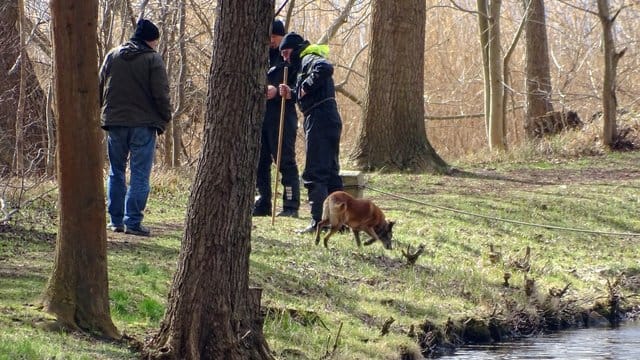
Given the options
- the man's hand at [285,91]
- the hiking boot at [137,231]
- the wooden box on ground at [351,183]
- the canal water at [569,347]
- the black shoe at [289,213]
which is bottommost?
the canal water at [569,347]

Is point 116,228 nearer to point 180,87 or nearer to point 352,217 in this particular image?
point 352,217

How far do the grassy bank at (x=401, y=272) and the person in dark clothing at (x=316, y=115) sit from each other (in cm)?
56

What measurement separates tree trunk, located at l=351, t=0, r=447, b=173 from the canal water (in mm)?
7161

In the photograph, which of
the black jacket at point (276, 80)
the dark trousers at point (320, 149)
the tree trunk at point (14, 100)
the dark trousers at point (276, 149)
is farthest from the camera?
the tree trunk at point (14, 100)

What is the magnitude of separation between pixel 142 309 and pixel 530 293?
171 inches

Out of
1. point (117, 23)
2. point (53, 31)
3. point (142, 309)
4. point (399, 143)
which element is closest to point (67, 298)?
point (142, 309)

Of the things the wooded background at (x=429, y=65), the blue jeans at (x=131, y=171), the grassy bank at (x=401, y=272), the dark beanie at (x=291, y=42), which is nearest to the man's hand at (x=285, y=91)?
the dark beanie at (x=291, y=42)

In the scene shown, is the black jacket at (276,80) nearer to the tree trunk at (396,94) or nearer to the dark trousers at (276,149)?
the dark trousers at (276,149)

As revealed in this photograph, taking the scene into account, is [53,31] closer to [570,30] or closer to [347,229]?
[347,229]

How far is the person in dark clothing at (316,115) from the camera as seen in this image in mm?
11703

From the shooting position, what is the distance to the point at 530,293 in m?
11.1

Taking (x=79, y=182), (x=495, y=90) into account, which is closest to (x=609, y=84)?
(x=495, y=90)

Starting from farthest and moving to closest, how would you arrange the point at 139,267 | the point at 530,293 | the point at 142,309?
the point at 530,293
the point at 139,267
the point at 142,309

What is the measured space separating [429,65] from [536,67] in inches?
152
